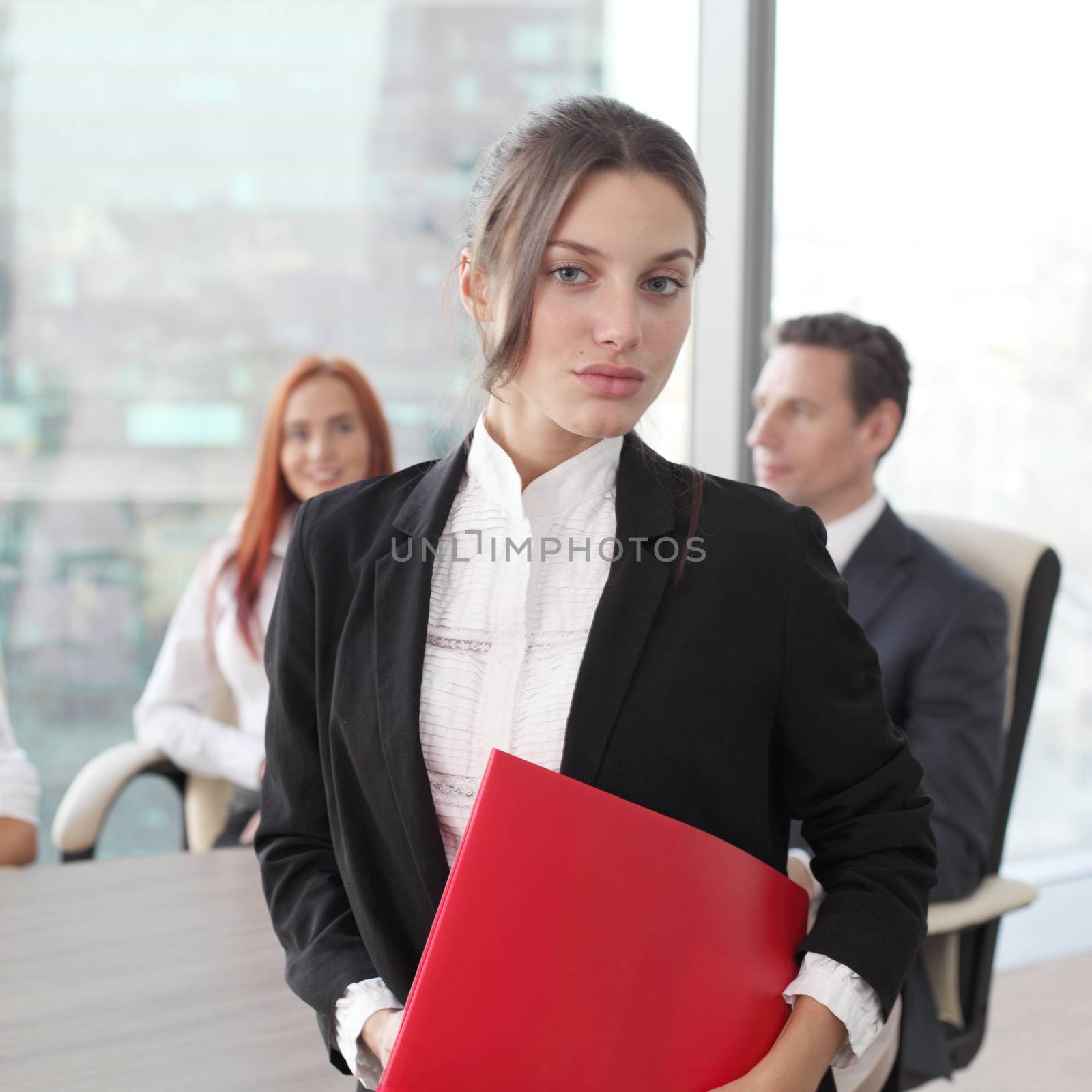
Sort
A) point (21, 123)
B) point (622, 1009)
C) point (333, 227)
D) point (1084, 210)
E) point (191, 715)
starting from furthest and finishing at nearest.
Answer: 1. point (1084, 210)
2. point (333, 227)
3. point (21, 123)
4. point (191, 715)
5. point (622, 1009)

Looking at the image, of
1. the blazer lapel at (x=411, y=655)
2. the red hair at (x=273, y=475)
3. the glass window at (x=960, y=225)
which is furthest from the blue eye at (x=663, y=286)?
the glass window at (x=960, y=225)

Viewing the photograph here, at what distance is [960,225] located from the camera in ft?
10.5

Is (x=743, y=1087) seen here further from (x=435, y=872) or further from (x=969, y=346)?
(x=969, y=346)

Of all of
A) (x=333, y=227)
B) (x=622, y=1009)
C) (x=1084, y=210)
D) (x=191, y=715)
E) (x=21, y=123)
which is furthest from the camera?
(x=1084, y=210)

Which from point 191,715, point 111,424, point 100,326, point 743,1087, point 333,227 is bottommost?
point 191,715

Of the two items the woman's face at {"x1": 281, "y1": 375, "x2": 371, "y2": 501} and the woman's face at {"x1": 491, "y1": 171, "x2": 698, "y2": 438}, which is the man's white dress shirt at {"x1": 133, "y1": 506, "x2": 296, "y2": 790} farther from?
the woman's face at {"x1": 491, "y1": 171, "x2": 698, "y2": 438}

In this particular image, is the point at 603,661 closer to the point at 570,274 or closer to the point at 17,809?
the point at 570,274

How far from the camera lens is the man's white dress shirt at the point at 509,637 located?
95 centimetres

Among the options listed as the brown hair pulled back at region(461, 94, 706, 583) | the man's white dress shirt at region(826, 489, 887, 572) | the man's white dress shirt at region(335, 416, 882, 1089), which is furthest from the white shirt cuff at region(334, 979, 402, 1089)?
the man's white dress shirt at region(826, 489, 887, 572)

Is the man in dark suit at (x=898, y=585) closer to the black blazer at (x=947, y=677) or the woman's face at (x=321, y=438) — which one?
the black blazer at (x=947, y=677)

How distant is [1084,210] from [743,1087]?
3.20 m

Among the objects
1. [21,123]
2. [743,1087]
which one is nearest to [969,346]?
[21,123]

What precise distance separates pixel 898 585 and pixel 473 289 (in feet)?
4.05

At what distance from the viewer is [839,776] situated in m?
0.97
